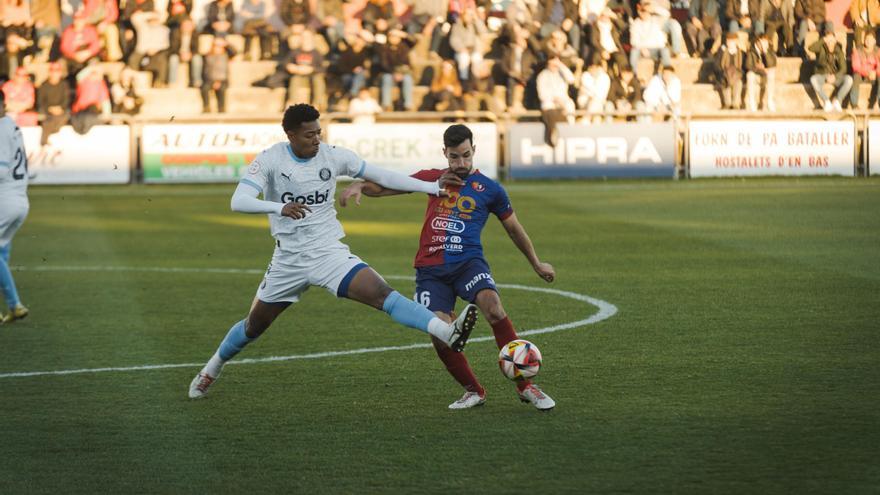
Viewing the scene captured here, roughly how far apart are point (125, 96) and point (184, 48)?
102 inches

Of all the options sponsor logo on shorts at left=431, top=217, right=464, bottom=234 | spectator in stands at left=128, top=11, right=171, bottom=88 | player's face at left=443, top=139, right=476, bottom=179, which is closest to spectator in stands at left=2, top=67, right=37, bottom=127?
spectator in stands at left=128, top=11, right=171, bottom=88

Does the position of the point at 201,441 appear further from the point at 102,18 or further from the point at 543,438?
the point at 102,18

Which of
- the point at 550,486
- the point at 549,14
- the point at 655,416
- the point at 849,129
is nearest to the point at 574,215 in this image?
the point at 849,129

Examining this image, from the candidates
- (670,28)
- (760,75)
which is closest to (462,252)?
(760,75)

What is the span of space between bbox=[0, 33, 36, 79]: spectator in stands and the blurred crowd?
32mm

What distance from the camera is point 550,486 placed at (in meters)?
6.50

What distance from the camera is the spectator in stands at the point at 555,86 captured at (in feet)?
98.8

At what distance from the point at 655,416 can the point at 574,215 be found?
48.9 feet

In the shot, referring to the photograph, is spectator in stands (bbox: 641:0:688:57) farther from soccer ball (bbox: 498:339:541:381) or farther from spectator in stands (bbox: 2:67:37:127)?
soccer ball (bbox: 498:339:541:381)

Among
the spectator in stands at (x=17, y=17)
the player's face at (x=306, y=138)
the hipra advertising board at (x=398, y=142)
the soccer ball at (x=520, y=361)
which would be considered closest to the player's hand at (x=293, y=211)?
the player's face at (x=306, y=138)

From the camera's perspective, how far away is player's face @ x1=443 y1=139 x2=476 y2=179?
27.2 ft

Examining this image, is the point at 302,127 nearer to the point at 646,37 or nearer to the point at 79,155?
the point at 79,155

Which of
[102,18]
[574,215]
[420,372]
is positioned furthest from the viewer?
[102,18]

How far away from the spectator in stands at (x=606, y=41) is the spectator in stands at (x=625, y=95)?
0.43m
